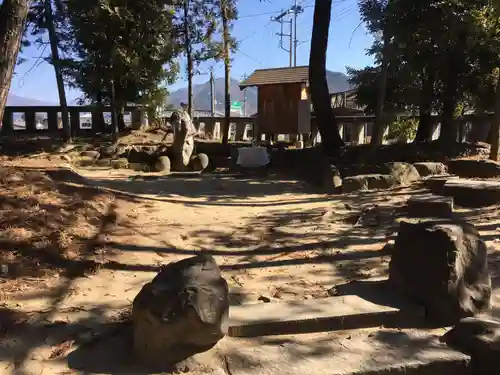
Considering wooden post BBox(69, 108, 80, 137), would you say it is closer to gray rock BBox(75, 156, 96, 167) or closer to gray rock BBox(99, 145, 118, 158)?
gray rock BBox(99, 145, 118, 158)

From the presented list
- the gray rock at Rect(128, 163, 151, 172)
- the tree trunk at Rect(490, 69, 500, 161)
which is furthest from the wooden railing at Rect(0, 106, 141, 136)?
the tree trunk at Rect(490, 69, 500, 161)

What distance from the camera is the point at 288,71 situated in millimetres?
23781

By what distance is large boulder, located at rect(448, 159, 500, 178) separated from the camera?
9.06m

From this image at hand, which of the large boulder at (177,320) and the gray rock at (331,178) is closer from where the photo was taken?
the large boulder at (177,320)

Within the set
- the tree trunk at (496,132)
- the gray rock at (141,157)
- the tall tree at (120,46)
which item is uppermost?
the tall tree at (120,46)

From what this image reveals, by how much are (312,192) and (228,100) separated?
10506 millimetres

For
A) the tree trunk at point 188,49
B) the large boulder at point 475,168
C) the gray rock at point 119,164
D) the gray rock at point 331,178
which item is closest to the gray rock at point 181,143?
the gray rock at point 119,164

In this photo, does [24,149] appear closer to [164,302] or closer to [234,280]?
[234,280]

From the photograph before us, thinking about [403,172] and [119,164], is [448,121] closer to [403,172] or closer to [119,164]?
[403,172]

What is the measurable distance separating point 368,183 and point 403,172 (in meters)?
0.91

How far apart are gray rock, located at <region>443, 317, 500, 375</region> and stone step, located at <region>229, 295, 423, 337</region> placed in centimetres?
36

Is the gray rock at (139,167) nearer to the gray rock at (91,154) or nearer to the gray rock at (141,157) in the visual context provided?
the gray rock at (141,157)

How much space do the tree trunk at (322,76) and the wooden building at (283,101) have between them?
766 cm

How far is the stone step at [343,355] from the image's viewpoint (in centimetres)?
283
